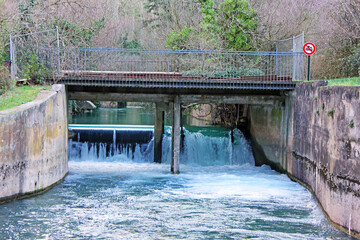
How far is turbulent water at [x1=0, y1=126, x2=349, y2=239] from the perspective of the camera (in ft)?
37.0

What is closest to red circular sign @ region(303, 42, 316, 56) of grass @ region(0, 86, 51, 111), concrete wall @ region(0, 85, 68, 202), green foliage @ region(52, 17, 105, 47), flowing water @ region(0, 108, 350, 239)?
flowing water @ region(0, 108, 350, 239)


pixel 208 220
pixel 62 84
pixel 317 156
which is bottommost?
pixel 208 220

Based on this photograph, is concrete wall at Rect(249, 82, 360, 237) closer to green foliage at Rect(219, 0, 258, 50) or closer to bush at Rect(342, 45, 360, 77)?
bush at Rect(342, 45, 360, 77)

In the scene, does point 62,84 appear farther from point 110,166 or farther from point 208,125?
point 208,125

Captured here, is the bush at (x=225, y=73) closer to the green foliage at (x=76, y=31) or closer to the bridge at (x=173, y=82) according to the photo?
the bridge at (x=173, y=82)

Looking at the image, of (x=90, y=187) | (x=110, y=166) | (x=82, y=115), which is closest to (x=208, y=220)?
(x=90, y=187)

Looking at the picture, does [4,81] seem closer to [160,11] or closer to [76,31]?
[76,31]

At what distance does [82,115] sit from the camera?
43000mm

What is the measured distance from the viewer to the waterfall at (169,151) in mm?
23344

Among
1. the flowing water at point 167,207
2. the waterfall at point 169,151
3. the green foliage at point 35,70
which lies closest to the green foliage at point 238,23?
the waterfall at point 169,151

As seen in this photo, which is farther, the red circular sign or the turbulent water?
the red circular sign

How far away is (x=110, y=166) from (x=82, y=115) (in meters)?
22.2

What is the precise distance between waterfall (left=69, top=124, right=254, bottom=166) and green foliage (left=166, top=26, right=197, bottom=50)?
21.4 feet

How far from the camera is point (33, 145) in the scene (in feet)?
47.5
